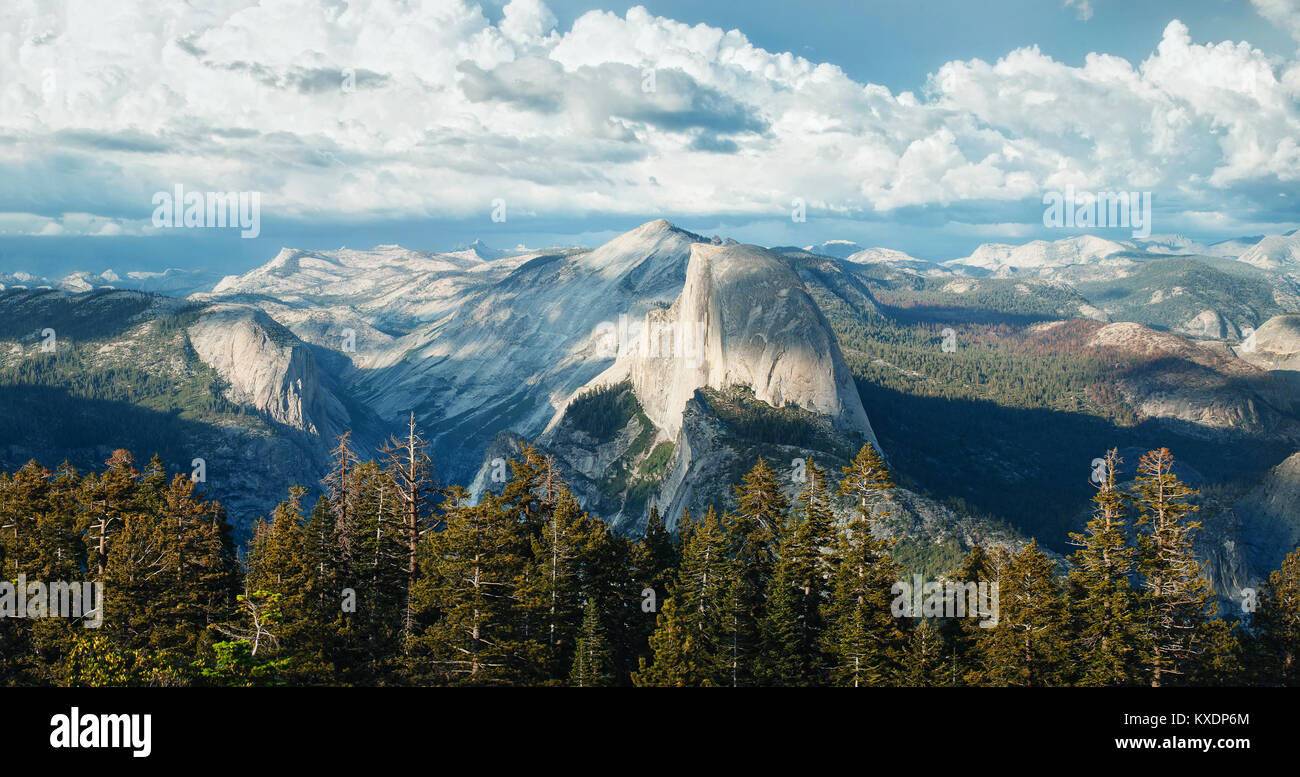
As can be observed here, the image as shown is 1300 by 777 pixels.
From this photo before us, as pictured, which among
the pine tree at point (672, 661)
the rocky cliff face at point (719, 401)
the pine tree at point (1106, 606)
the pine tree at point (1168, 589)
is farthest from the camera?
the rocky cliff face at point (719, 401)

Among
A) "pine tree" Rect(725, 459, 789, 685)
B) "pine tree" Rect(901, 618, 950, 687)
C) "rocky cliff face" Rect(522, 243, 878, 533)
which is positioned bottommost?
"pine tree" Rect(901, 618, 950, 687)

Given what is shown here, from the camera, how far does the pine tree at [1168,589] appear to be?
143 feet

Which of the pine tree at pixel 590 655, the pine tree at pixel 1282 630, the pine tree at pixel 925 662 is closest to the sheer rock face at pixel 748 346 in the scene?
the pine tree at pixel 1282 630

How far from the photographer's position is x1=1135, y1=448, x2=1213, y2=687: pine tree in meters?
43.5

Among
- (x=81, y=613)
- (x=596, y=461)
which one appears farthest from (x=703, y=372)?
(x=81, y=613)

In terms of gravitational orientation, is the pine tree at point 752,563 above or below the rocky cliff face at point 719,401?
below

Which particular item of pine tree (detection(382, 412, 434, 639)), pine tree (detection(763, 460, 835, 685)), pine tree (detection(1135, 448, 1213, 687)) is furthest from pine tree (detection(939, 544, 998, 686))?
pine tree (detection(382, 412, 434, 639))

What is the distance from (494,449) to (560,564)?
502ft

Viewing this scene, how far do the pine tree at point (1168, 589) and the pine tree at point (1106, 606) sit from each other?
101 centimetres

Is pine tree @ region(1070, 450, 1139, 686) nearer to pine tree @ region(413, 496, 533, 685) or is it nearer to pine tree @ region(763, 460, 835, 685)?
pine tree @ region(763, 460, 835, 685)

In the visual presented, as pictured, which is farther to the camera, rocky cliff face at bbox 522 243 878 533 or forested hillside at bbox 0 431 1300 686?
rocky cliff face at bbox 522 243 878 533

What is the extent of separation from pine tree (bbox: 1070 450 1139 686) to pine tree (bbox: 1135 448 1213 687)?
3.30 ft

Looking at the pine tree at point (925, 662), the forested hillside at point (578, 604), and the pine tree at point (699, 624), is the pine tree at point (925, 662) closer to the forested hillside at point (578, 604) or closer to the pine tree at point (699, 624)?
the forested hillside at point (578, 604)

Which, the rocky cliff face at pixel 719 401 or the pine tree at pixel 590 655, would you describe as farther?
the rocky cliff face at pixel 719 401
